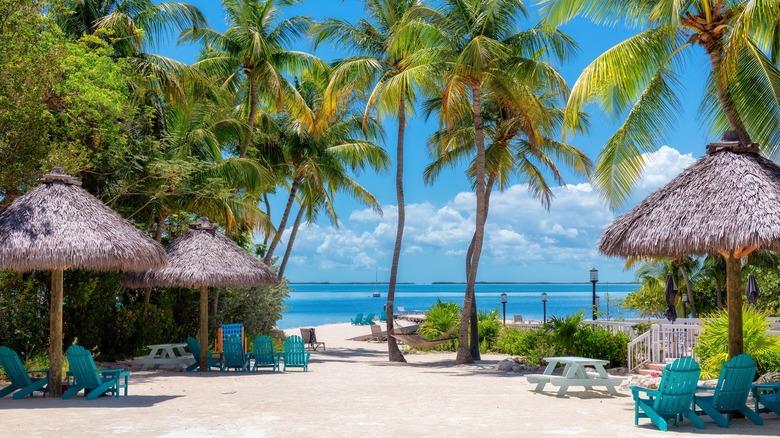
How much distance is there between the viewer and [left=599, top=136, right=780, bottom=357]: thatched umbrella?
862cm

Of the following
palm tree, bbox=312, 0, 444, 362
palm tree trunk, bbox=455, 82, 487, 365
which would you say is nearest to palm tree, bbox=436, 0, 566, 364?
palm tree trunk, bbox=455, 82, 487, 365

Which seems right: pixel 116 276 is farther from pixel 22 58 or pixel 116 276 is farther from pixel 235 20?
pixel 235 20

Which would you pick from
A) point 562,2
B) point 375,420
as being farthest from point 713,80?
point 375,420

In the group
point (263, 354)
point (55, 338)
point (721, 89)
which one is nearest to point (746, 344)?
point (721, 89)

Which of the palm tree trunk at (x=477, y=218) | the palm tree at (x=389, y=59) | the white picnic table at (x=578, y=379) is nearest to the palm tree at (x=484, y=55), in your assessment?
the palm tree trunk at (x=477, y=218)

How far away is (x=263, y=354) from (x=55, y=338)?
5441 mm

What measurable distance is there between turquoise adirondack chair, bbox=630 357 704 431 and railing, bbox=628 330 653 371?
20.2ft

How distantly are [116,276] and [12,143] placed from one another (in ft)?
16.3

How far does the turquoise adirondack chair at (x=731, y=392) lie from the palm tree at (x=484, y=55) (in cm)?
922

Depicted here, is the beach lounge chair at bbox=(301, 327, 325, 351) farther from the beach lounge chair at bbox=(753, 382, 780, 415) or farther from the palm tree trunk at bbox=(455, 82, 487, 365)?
the beach lounge chair at bbox=(753, 382, 780, 415)

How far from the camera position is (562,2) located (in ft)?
39.8

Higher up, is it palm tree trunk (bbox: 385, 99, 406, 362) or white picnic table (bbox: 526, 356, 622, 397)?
palm tree trunk (bbox: 385, 99, 406, 362)

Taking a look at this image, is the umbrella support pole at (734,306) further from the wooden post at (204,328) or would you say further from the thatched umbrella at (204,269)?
the wooden post at (204,328)

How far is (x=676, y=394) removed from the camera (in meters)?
8.38
